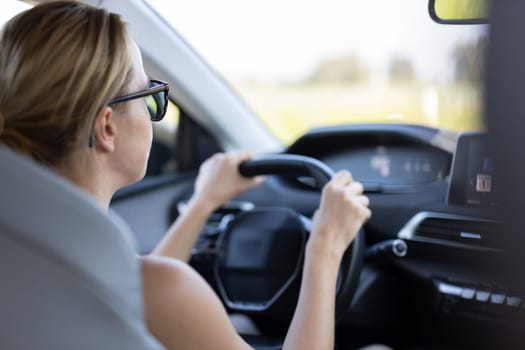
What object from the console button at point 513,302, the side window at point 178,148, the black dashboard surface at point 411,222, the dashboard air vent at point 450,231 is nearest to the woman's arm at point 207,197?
the black dashboard surface at point 411,222

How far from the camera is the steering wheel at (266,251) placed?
7.65 ft

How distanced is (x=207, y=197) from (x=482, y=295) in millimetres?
955

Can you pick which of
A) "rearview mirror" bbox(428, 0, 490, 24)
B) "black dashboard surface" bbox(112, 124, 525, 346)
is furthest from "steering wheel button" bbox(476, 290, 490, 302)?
"rearview mirror" bbox(428, 0, 490, 24)

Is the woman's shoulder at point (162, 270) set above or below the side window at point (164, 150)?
above

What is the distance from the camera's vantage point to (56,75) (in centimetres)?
127

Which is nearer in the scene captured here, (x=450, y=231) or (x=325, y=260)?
(x=325, y=260)

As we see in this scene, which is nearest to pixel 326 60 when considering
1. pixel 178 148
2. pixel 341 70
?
pixel 341 70

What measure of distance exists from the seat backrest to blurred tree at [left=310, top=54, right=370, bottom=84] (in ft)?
34.8

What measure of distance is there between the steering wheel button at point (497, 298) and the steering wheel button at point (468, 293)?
0.26 ft

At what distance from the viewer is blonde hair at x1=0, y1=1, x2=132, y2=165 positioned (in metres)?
1.28

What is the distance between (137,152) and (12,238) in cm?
58

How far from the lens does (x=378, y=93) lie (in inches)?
415

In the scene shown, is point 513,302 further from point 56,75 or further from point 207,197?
point 56,75

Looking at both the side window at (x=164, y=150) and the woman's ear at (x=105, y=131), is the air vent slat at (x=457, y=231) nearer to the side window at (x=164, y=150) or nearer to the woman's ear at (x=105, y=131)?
the woman's ear at (x=105, y=131)
